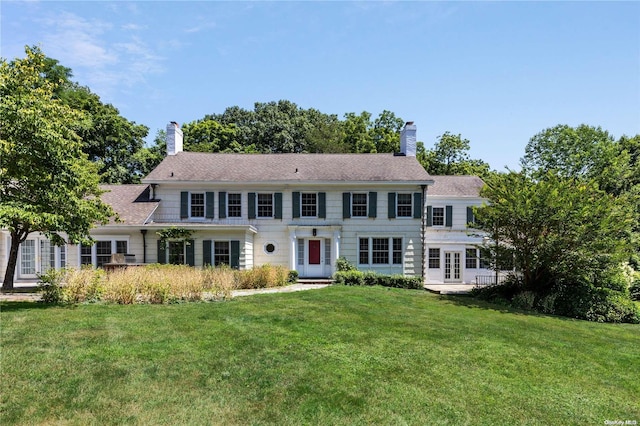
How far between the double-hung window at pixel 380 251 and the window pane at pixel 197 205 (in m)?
8.28

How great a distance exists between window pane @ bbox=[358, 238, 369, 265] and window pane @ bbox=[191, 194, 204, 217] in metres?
8.32

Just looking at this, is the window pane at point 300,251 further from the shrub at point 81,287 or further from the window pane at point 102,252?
the shrub at point 81,287

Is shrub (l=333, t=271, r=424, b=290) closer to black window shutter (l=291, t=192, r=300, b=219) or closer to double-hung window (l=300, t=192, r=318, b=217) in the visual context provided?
double-hung window (l=300, t=192, r=318, b=217)

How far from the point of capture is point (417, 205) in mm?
19609

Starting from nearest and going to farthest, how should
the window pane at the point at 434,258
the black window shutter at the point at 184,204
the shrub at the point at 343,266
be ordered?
1. the shrub at the point at 343,266
2. the black window shutter at the point at 184,204
3. the window pane at the point at 434,258

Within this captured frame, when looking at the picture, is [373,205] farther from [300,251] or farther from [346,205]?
[300,251]

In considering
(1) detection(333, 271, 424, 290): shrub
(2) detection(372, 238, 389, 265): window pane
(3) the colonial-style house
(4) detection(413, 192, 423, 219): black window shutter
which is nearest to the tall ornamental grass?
(3) the colonial-style house

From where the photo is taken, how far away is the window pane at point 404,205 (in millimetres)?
19703

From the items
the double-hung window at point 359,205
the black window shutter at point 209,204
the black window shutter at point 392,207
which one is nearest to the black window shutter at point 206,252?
the black window shutter at point 209,204

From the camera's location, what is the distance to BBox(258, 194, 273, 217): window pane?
19578 millimetres

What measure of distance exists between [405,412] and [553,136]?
118 feet

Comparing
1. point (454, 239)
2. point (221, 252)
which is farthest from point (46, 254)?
point (454, 239)

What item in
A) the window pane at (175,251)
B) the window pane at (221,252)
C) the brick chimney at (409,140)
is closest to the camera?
the window pane at (175,251)

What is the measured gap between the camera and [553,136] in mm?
33594
